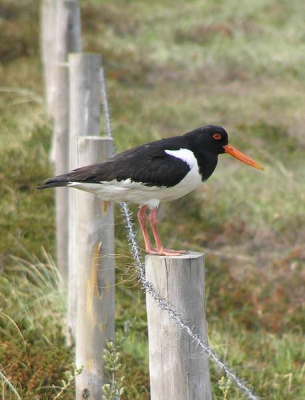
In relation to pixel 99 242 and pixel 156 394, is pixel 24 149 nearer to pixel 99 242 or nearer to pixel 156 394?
pixel 99 242

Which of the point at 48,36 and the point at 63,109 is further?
the point at 48,36

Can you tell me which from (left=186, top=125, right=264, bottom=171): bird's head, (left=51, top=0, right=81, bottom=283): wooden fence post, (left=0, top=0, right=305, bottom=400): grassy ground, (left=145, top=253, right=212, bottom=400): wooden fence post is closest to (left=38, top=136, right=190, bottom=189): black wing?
(left=186, top=125, right=264, bottom=171): bird's head

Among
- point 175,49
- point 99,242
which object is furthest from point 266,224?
point 175,49

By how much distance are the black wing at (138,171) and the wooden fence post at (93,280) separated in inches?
19.6

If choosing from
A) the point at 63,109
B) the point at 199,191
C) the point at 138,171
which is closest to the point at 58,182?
the point at 138,171

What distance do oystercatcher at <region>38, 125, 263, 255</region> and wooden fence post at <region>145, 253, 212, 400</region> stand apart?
67cm

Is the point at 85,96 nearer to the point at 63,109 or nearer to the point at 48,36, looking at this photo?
the point at 63,109

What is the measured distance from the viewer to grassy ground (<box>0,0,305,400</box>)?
5238 mm

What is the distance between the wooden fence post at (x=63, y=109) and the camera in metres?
6.30

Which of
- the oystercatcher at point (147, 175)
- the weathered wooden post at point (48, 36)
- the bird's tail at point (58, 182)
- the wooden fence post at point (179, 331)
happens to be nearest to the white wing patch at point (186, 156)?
the oystercatcher at point (147, 175)

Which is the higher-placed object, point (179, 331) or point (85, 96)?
point (85, 96)

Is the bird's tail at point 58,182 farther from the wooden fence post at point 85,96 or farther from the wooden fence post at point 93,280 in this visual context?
the wooden fence post at point 85,96

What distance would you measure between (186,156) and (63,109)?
125 inches

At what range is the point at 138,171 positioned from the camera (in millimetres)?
3889
